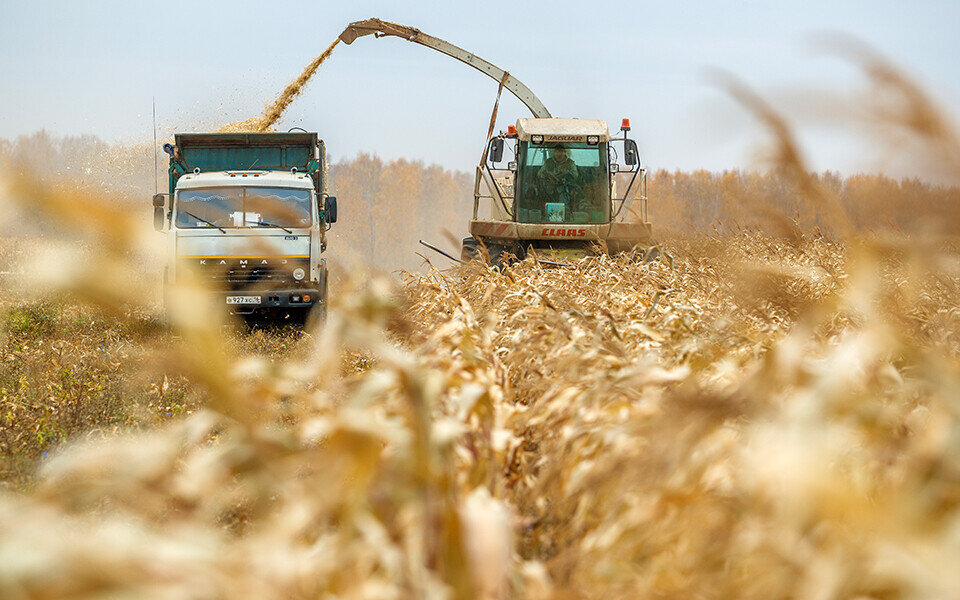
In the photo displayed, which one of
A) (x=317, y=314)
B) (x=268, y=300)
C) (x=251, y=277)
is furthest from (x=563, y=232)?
(x=251, y=277)

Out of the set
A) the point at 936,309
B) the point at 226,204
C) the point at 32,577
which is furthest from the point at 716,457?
the point at 226,204

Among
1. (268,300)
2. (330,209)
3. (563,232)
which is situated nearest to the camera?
(268,300)

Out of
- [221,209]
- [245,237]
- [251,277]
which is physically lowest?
[251,277]

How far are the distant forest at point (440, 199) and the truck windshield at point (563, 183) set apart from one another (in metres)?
0.99

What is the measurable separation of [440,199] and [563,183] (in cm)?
7809

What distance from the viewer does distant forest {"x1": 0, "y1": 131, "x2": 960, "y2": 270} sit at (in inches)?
64.5

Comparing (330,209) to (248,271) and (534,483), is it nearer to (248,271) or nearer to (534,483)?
(248,271)

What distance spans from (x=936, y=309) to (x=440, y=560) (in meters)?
3.00

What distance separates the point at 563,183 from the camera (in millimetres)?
13438

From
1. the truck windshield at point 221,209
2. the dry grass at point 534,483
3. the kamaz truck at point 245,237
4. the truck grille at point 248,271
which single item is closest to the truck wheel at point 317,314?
the kamaz truck at point 245,237

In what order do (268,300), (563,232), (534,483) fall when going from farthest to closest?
(563,232) < (268,300) < (534,483)

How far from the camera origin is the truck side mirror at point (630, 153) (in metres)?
13.1

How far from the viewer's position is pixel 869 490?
180 centimetres

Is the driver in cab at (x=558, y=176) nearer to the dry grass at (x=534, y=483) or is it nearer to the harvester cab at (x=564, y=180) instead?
the harvester cab at (x=564, y=180)
